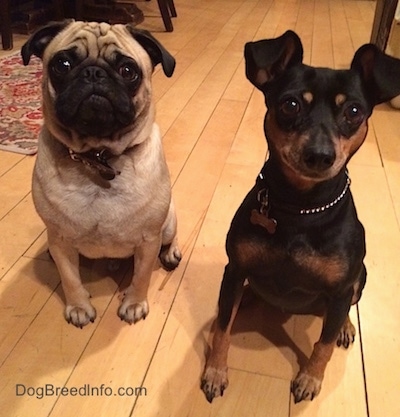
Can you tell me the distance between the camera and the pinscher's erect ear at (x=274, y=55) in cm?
108

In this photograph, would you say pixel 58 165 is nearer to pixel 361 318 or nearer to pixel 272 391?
pixel 272 391

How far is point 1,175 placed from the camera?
6.95 ft

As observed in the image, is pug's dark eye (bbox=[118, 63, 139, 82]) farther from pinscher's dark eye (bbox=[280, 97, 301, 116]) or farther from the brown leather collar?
pinscher's dark eye (bbox=[280, 97, 301, 116])

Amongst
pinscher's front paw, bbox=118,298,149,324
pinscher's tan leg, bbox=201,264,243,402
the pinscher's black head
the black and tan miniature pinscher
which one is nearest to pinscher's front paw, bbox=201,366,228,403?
pinscher's tan leg, bbox=201,264,243,402

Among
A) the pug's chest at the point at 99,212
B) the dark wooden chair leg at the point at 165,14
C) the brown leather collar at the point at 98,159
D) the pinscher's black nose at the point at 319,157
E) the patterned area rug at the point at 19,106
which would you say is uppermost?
the pinscher's black nose at the point at 319,157

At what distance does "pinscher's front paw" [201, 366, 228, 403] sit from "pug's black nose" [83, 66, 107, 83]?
0.78 metres

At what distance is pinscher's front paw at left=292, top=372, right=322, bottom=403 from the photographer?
1.30 m

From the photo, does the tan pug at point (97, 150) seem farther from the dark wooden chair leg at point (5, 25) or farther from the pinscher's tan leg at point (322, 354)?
the dark wooden chair leg at point (5, 25)

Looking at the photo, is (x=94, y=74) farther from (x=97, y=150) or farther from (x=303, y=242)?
(x=303, y=242)

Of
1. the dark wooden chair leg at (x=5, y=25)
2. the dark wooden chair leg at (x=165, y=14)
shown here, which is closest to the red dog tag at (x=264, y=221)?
the dark wooden chair leg at (x=5, y=25)

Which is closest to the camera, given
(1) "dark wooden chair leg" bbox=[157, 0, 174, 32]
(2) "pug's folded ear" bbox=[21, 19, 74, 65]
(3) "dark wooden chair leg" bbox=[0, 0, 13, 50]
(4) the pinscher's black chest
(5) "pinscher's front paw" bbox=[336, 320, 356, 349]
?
(4) the pinscher's black chest

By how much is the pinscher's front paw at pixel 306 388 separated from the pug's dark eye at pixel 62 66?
38.0 inches

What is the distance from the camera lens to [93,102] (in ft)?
3.73

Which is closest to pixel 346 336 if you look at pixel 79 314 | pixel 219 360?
pixel 219 360
